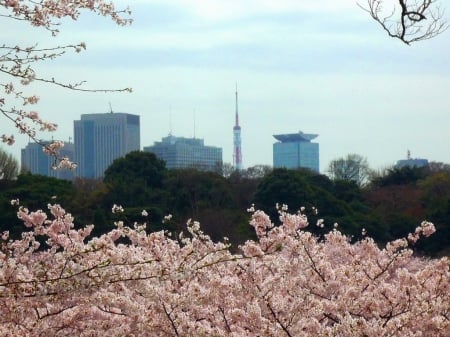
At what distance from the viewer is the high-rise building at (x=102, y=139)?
99.8 m

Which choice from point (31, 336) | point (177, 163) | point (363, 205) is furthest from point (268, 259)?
point (177, 163)

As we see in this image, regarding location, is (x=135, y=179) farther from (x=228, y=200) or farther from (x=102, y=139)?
(x=102, y=139)

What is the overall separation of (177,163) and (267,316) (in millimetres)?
110885

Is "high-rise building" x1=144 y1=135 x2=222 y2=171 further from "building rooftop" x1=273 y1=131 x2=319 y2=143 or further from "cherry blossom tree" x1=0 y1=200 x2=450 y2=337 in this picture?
"cherry blossom tree" x1=0 y1=200 x2=450 y2=337

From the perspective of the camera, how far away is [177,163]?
117m

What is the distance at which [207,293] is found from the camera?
676 cm

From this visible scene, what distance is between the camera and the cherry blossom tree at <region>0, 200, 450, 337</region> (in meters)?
5.41

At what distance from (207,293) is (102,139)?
9343cm

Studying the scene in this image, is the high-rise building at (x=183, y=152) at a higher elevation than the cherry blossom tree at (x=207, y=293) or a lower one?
higher

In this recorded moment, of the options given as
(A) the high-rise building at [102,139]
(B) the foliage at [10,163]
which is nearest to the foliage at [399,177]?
(B) the foliage at [10,163]

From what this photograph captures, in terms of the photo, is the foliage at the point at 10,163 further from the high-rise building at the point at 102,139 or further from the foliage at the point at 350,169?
the high-rise building at the point at 102,139

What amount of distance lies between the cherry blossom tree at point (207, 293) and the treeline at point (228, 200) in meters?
21.7

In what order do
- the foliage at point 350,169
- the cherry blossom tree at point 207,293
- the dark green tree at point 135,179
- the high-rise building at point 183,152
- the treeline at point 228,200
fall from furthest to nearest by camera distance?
the high-rise building at point 183,152 → the foliage at point 350,169 → the dark green tree at point 135,179 → the treeline at point 228,200 → the cherry blossom tree at point 207,293

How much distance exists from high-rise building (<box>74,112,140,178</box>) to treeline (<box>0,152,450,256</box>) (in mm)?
52381
